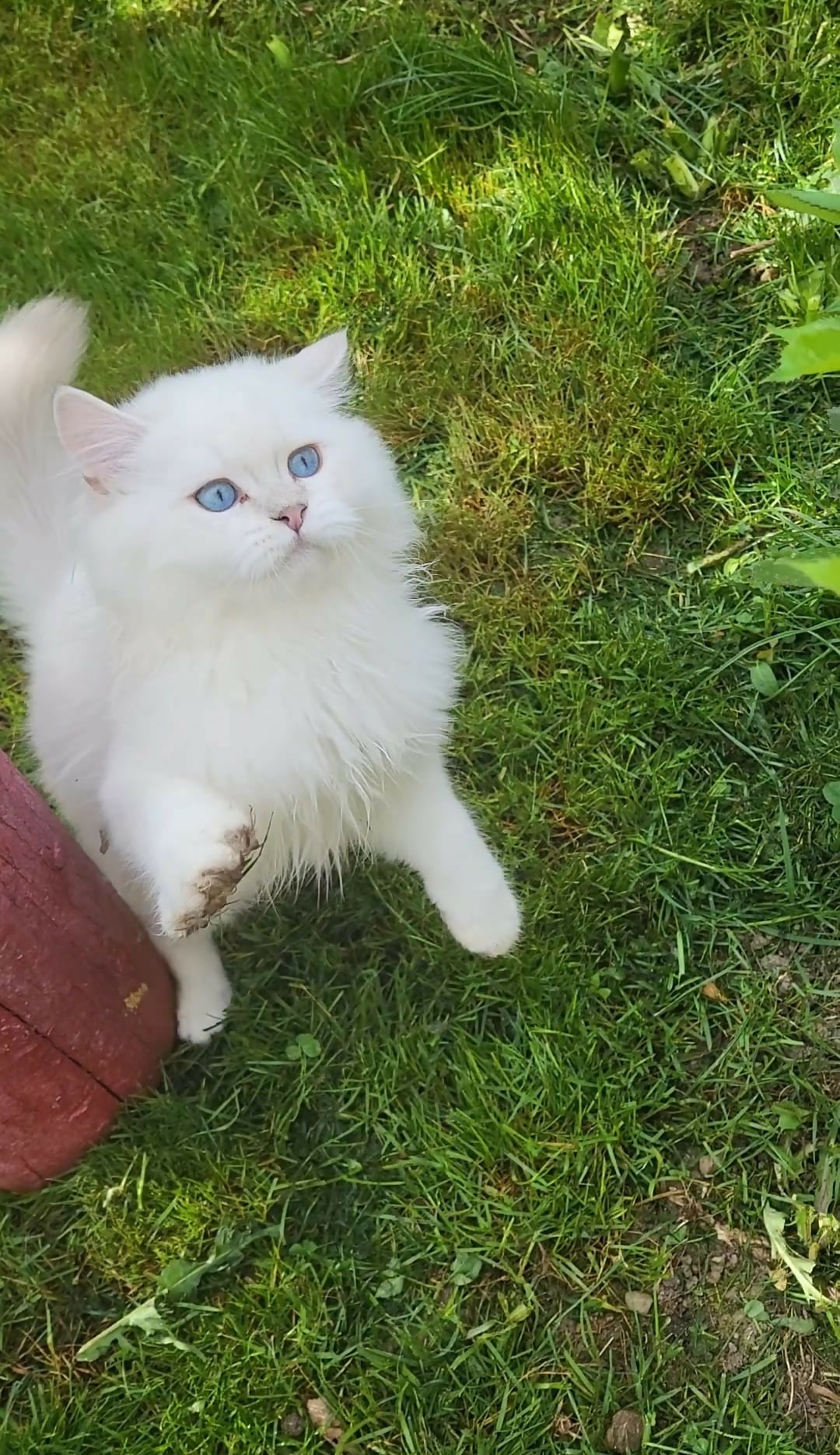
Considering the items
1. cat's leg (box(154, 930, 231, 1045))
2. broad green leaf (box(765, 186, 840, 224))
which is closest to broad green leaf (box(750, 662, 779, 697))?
broad green leaf (box(765, 186, 840, 224))

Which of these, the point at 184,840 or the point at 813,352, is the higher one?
the point at 813,352

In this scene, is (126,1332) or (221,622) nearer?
(221,622)

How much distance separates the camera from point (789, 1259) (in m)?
1.86

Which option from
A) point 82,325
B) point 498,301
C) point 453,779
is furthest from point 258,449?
point 498,301

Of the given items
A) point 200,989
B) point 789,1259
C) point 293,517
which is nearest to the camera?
point 293,517

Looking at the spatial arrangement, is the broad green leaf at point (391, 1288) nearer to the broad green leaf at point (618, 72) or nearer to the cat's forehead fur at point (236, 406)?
the cat's forehead fur at point (236, 406)

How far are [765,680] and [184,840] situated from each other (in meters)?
1.26

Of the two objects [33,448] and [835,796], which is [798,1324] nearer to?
[835,796]

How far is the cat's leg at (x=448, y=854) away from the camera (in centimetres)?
177

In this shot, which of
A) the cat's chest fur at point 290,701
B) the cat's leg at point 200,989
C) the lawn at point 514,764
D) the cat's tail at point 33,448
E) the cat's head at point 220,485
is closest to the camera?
the cat's head at point 220,485

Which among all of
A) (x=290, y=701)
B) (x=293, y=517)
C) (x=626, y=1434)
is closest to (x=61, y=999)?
(x=290, y=701)

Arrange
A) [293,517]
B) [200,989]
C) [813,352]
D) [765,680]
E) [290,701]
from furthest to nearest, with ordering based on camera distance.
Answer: [765,680] < [200,989] < [290,701] < [293,517] < [813,352]

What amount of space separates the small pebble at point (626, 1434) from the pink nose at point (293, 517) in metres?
1.42

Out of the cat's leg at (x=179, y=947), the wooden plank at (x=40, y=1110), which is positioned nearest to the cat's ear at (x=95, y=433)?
the cat's leg at (x=179, y=947)
